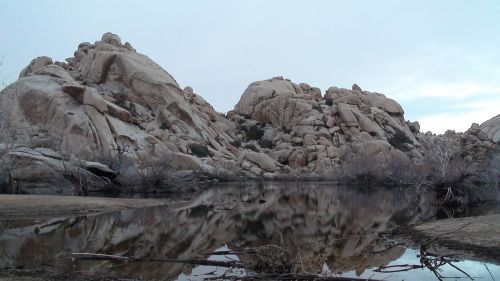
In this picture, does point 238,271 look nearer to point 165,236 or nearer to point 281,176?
point 165,236

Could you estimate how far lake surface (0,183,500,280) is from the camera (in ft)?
30.7

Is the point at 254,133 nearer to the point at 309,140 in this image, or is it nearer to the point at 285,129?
the point at 285,129

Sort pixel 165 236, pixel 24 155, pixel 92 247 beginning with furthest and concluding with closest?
pixel 24 155 → pixel 165 236 → pixel 92 247

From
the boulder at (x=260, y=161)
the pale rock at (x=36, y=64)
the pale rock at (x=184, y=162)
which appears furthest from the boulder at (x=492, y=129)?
the pale rock at (x=36, y=64)

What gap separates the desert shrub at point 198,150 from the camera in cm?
6100

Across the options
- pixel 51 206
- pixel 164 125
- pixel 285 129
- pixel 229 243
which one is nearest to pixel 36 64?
pixel 164 125

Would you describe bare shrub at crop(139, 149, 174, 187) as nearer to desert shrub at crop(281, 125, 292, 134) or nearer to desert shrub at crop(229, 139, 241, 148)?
desert shrub at crop(229, 139, 241, 148)

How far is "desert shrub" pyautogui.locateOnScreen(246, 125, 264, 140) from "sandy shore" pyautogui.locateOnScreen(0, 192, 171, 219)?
62165mm

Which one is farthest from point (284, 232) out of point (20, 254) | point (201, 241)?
point (20, 254)

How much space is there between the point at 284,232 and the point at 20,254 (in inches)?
329

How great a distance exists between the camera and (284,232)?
16000mm

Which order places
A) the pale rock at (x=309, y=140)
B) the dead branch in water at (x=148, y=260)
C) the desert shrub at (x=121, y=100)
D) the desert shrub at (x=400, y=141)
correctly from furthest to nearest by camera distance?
the desert shrub at (x=400, y=141) < the pale rock at (x=309, y=140) < the desert shrub at (x=121, y=100) < the dead branch in water at (x=148, y=260)

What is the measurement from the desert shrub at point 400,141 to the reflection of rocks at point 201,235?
57.0m

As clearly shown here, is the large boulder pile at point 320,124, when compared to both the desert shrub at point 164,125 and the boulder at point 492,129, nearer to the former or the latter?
the boulder at point 492,129
